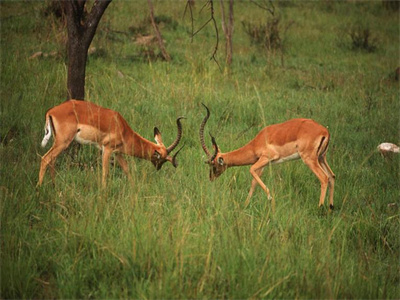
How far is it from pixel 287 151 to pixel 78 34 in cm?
259

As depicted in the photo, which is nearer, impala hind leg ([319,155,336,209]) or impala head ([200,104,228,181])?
impala hind leg ([319,155,336,209])

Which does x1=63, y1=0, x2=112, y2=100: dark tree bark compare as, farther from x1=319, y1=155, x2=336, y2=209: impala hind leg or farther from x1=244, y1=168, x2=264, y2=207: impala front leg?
x1=319, y1=155, x2=336, y2=209: impala hind leg

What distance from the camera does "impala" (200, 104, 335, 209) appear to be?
4.88 m

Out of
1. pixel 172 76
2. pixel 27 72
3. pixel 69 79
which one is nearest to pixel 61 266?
pixel 69 79

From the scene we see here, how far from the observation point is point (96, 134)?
503 cm

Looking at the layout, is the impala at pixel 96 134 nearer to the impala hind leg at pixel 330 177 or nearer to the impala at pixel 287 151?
the impala at pixel 287 151

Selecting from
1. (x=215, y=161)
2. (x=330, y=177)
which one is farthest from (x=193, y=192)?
(x=330, y=177)

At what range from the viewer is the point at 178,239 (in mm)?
3156

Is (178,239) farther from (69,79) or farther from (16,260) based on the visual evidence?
(69,79)

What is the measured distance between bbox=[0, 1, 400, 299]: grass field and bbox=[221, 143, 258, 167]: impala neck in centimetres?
16

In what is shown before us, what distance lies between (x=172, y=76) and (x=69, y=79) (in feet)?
9.45

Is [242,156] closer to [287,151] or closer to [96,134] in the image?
[287,151]

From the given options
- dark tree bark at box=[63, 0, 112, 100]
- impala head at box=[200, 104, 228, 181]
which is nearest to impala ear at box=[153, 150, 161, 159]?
impala head at box=[200, 104, 228, 181]

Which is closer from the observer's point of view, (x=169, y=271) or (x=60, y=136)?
(x=169, y=271)
